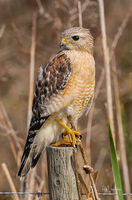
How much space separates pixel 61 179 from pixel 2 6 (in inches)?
178

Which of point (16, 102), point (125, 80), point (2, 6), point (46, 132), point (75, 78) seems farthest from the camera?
point (2, 6)

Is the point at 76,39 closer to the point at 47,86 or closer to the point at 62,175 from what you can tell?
the point at 47,86

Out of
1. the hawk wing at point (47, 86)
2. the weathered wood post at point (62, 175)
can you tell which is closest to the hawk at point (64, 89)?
the hawk wing at point (47, 86)

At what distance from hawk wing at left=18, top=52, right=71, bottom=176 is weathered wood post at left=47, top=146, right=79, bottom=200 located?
65cm

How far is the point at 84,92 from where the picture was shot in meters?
2.45

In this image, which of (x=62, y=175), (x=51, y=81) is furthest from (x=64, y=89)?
(x=62, y=175)

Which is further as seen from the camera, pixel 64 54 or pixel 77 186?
pixel 64 54

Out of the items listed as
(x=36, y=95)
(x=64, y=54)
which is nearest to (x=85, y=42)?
(x=64, y=54)

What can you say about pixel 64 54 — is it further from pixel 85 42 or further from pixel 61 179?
pixel 61 179

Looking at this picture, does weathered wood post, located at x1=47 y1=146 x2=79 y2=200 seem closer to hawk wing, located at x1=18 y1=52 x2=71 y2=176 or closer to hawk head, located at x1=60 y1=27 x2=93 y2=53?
hawk wing, located at x1=18 y1=52 x2=71 y2=176

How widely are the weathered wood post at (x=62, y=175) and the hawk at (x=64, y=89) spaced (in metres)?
0.57

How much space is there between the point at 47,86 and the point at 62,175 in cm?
82

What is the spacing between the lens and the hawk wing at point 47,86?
2.41 m

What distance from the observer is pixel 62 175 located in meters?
1.80
